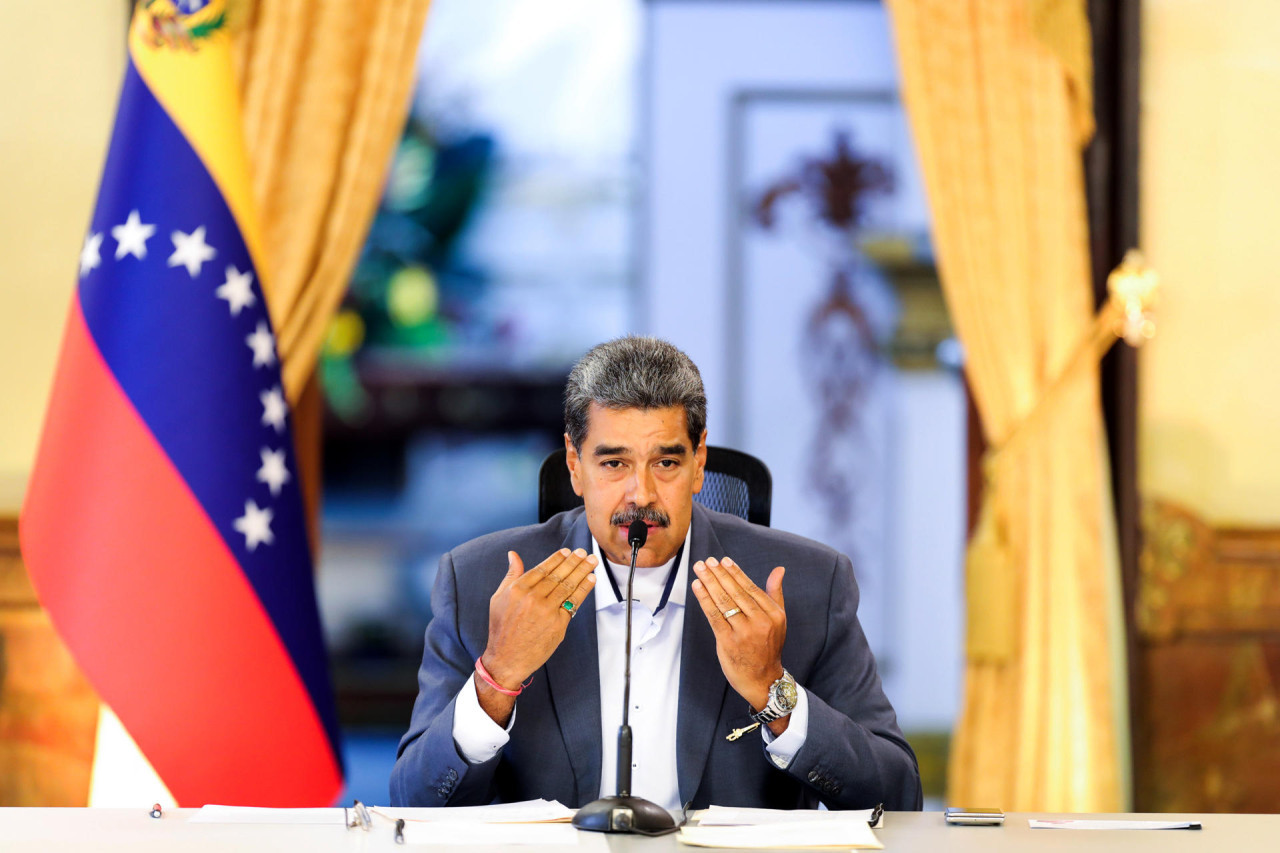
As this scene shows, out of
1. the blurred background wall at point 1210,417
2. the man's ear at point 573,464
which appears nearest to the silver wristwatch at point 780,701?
the man's ear at point 573,464

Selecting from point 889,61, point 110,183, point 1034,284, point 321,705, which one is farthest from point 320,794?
point 889,61

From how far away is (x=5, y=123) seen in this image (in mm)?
3297

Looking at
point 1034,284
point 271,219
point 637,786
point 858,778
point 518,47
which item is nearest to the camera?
point 858,778

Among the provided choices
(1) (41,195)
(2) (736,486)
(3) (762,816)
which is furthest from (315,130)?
(3) (762,816)

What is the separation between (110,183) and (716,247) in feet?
9.57

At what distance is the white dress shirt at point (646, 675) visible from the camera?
190 cm

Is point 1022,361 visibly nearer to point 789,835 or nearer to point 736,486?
point 736,486

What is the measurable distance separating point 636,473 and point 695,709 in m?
0.37

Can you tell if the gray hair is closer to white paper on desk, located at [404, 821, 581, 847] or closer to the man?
the man

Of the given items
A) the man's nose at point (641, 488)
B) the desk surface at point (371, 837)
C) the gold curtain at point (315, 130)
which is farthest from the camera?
the gold curtain at point (315, 130)

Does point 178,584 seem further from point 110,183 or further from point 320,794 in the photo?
point 110,183

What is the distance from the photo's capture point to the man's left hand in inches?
67.4

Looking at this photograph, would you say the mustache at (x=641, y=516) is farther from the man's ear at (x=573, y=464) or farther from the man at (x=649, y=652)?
the man's ear at (x=573, y=464)

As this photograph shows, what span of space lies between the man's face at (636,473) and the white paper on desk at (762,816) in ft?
1.35
